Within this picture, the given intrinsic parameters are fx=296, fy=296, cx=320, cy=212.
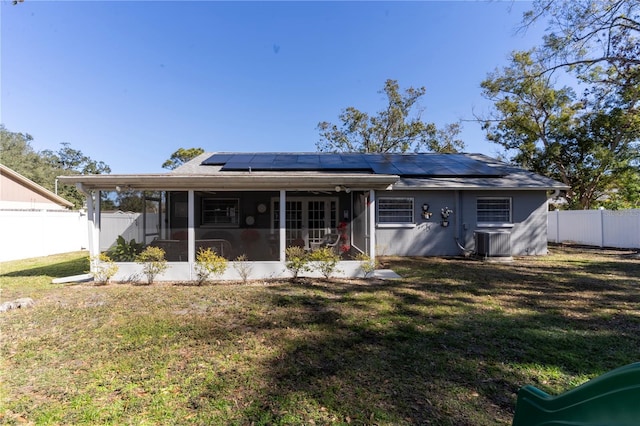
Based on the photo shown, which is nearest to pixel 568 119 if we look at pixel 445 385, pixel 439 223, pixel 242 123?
pixel 439 223

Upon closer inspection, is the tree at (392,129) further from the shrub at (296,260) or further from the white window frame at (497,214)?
the shrub at (296,260)

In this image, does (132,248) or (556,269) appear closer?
(132,248)

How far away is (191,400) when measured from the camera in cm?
278

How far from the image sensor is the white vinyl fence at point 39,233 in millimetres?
10828

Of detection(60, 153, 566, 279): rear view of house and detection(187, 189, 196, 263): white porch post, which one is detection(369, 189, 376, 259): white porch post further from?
detection(187, 189, 196, 263): white porch post

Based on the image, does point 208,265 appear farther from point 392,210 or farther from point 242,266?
point 392,210

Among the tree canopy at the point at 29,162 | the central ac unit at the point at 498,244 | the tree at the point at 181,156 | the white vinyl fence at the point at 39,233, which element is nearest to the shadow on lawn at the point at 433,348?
the central ac unit at the point at 498,244

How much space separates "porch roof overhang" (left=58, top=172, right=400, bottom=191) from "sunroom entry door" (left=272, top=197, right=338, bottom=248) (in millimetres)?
565

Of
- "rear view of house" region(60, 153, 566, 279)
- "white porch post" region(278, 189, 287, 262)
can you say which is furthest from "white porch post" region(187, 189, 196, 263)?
"white porch post" region(278, 189, 287, 262)

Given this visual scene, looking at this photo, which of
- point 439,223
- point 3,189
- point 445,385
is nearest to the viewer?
point 445,385

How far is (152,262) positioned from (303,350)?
530cm

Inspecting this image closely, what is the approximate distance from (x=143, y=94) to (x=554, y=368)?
1792 centimetres

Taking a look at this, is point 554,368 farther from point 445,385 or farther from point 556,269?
point 556,269

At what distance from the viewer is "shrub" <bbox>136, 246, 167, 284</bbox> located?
731 cm
